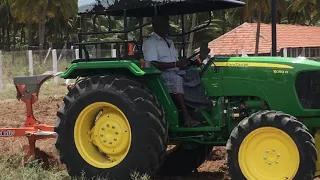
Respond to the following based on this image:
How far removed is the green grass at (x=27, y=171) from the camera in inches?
261

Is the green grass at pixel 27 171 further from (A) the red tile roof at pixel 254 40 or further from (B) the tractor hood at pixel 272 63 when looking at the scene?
(A) the red tile roof at pixel 254 40

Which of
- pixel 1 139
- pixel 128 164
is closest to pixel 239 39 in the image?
pixel 1 139

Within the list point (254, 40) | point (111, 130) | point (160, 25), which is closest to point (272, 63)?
point (160, 25)

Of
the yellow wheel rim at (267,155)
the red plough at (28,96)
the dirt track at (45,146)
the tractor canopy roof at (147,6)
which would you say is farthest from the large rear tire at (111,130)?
the dirt track at (45,146)

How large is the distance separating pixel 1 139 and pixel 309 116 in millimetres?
5167

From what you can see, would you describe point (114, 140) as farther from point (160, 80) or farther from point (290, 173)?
point (290, 173)

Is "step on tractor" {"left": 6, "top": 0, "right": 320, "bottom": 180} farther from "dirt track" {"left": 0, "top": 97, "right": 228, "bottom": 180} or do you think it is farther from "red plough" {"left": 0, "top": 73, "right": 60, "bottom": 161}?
"red plough" {"left": 0, "top": 73, "right": 60, "bottom": 161}

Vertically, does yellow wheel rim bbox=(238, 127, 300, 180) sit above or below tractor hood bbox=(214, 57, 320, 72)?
below

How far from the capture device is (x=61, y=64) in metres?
25.9

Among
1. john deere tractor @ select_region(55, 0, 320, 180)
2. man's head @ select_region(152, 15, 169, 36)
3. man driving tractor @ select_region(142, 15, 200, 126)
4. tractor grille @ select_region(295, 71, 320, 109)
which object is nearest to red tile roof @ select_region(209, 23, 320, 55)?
man's head @ select_region(152, 15, 169, 36)

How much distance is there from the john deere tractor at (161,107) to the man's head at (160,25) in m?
0.13

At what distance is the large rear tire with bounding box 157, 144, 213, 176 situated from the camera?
7.93 metres

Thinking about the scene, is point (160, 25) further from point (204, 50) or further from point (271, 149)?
point (271, 149)

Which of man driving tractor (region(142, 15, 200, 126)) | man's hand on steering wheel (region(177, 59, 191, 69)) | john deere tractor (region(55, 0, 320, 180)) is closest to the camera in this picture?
john deere tractor (region(55, 0, 320, 180))
